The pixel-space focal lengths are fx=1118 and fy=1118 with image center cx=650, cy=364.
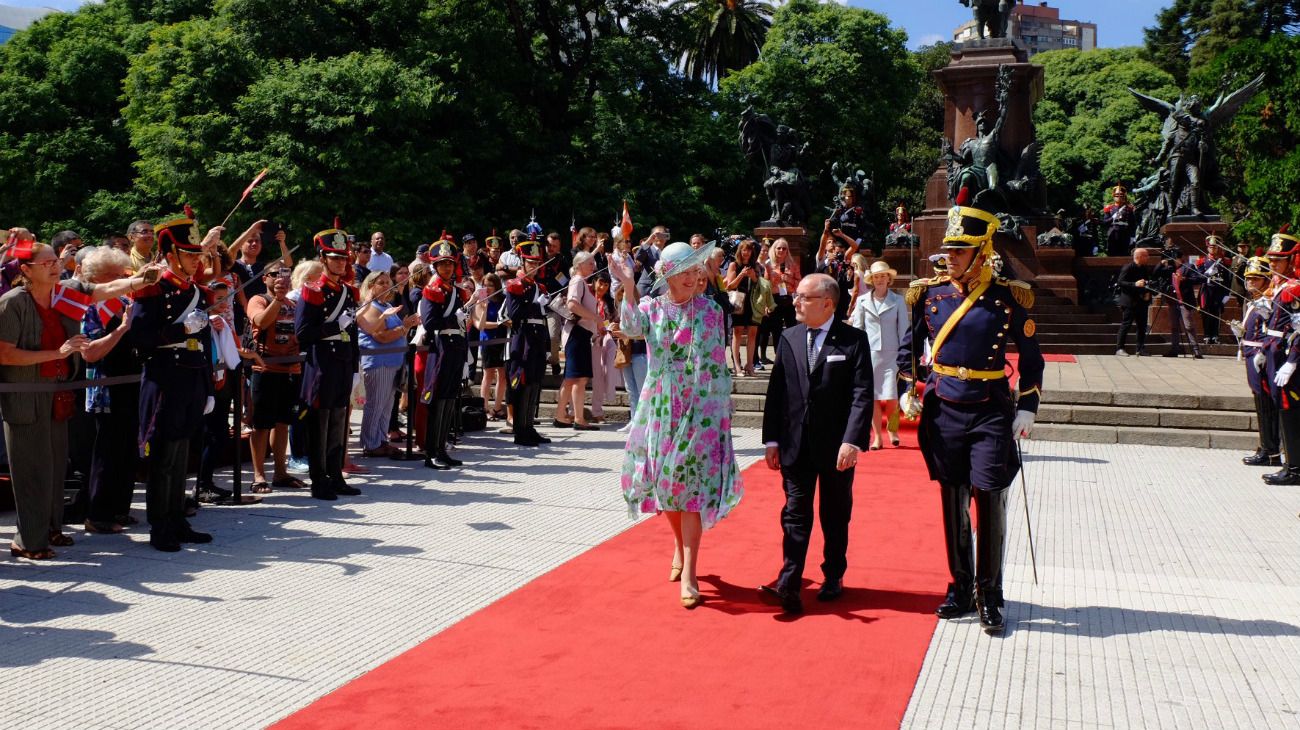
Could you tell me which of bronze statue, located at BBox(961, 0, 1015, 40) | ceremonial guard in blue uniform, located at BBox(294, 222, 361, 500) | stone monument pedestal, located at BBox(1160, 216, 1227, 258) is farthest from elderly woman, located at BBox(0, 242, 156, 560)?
stone monument pedestal, located at BBox(1160, 216, 1227, 258)

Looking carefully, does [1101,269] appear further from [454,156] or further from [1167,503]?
[454,156]

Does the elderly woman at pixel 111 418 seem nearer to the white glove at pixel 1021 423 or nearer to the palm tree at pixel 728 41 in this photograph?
the white glove at pixel 1021 423

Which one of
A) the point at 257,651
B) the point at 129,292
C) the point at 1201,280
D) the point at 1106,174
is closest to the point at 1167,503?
the point at 257,651

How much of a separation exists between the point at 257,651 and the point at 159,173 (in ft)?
91.7

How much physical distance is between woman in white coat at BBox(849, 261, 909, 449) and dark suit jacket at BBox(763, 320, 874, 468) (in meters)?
5.32

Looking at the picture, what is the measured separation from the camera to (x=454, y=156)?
3156 centimetres

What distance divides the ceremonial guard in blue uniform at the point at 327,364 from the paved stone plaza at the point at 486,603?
13.1 inches

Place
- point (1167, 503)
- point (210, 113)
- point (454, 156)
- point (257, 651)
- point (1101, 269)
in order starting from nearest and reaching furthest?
point (257, 651), point (1167, 503), point (1101, 269), point (210, 113), point (454, 156)

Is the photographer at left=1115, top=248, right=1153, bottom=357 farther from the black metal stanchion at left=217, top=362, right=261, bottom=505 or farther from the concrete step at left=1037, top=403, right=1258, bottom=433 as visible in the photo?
the black metal stanchion at left=217, top=362, right=261, bottom=505

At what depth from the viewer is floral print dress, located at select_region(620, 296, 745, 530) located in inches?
249

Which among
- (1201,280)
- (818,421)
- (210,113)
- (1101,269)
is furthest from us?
(210,113)

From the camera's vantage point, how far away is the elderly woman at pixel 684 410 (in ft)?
20.7

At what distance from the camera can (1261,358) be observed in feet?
34.9

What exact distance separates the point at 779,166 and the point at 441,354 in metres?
16.3
